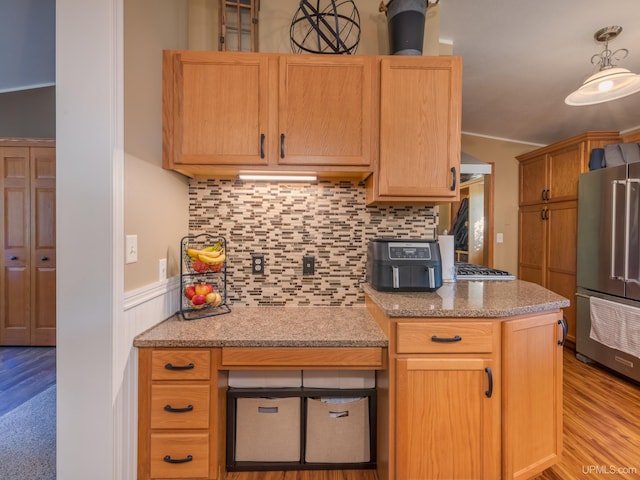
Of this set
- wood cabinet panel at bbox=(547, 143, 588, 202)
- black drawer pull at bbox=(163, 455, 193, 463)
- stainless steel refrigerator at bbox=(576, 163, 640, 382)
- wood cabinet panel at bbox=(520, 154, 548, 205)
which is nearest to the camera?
black drawer pull at bbox=(163, 455, 193, 463)

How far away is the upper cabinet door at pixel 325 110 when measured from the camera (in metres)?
1.49

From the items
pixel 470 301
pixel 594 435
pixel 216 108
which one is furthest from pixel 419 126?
pixel 594 435

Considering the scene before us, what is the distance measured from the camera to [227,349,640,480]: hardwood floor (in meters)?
1.49

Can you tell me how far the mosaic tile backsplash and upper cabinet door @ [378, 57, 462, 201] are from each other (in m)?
0.33

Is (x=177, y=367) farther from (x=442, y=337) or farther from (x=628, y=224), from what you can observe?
(x=628, y=224)

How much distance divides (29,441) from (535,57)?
436cm

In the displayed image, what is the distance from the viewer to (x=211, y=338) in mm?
1259

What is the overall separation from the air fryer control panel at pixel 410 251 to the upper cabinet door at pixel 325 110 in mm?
474

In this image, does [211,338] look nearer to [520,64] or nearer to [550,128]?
[520,64]

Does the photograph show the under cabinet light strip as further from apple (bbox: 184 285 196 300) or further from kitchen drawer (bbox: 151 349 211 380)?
kitchen drawer (bbox: 151 349 211 380)

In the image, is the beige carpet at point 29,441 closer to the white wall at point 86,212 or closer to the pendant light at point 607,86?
the white wall at point 86,212

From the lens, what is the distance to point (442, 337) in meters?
1.25

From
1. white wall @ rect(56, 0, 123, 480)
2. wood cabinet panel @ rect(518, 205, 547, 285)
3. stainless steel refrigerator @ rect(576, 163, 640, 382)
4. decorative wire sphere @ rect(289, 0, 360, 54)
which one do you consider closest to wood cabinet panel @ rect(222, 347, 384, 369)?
white wall @ rect(56, 0, 123, 480)

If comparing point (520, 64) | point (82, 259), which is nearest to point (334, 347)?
point (82, 259)
